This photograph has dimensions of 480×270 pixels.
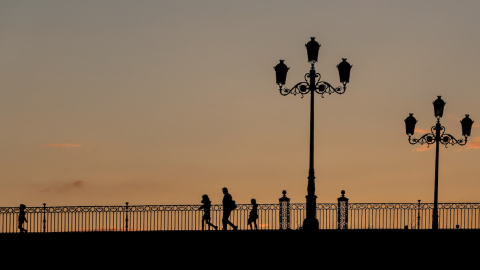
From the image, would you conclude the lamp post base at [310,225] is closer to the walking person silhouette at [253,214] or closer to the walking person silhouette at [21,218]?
the walking person silhouette at [253,214]

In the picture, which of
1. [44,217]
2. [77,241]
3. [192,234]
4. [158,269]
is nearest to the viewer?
[158,269]

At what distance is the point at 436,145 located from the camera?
4188cm

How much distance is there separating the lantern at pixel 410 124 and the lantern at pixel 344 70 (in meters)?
6.23

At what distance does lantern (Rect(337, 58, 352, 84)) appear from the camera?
3659cm

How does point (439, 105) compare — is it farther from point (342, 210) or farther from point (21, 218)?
point (21, 218)

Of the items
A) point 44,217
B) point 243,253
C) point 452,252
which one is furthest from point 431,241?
point 44,217

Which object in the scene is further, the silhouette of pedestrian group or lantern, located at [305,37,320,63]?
the silhouette of pedestrian group

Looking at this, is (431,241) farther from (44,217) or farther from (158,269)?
(44,217)

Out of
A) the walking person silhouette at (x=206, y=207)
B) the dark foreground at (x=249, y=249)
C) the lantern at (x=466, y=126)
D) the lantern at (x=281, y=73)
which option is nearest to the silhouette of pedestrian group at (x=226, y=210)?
the walking person silhouette at (x=206, y=207)

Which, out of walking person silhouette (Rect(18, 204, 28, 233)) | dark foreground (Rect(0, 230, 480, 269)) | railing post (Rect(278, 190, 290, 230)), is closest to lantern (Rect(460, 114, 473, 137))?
dark foreground (Rect(0, 230, 480, 269))

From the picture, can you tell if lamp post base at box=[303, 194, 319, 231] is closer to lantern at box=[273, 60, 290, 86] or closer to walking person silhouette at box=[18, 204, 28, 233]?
lantern at box=[273, 60, 290, 86]

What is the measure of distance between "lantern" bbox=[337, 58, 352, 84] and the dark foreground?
5121mm

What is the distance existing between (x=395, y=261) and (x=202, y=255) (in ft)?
18.1

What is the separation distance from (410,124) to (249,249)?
11600 mm
